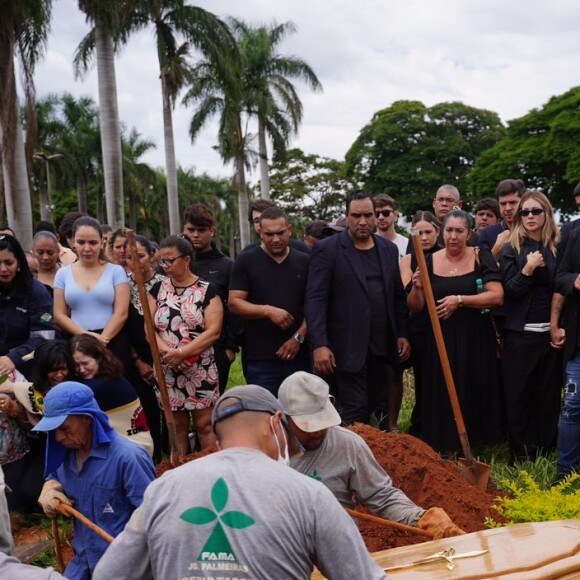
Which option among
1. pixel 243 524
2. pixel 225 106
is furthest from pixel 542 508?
pixel 225 106

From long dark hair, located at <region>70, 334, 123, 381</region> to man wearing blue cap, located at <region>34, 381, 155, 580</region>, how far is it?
120cm

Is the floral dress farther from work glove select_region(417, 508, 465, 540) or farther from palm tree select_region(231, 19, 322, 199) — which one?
palm tree select_region(231, 19, 322, 199)

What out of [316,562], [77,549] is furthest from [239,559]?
[77,549]

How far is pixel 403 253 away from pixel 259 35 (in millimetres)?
28412

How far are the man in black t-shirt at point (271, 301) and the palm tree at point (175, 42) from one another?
64.7 ft

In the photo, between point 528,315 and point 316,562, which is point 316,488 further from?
point 528,315

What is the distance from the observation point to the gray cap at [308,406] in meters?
3.35

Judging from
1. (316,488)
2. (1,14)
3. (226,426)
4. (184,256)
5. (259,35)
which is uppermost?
(259,35)

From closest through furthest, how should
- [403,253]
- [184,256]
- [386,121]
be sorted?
[184,256], [403,253], [386,121]

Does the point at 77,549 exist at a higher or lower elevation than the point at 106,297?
lower

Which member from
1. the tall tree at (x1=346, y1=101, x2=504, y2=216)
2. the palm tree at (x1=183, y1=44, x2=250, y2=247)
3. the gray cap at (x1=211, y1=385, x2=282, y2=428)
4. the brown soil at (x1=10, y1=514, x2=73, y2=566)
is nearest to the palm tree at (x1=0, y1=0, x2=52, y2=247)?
the palm tree at (x1=183, y1=44, x2=250, y2=247)

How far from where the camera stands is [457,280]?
6.01 meters

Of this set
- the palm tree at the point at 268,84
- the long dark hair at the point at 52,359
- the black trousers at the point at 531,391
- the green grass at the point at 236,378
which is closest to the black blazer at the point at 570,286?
the black trousers at the point at 531,391

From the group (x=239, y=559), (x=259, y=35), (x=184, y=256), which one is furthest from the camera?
(x=259, y=35)
